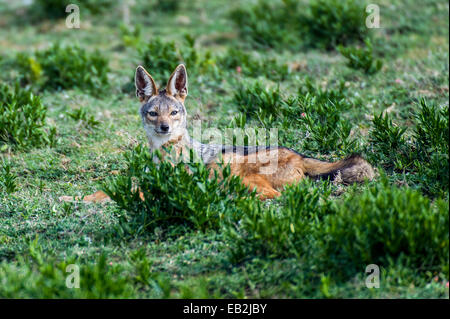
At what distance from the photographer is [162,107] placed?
6.41 m

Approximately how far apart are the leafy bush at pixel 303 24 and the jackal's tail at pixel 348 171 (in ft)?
18.8

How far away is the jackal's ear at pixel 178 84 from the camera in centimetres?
646

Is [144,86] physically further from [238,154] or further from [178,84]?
[238,154]

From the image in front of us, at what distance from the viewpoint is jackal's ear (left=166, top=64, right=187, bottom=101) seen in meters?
6.46

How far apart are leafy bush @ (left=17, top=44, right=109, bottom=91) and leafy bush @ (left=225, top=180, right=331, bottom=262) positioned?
19.0 feet

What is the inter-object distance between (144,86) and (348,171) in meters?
2.51

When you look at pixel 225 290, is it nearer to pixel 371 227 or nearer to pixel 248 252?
pixel 248 252
